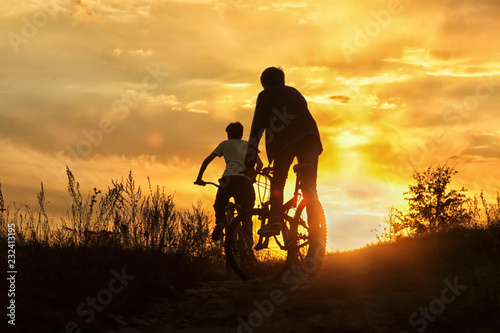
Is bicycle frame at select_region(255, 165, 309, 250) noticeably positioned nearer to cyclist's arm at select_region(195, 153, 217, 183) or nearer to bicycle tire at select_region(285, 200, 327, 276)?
bicycle tire at select_region(285, 200, 327, 276)

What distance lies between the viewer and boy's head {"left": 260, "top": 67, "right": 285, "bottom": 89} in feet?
25.7

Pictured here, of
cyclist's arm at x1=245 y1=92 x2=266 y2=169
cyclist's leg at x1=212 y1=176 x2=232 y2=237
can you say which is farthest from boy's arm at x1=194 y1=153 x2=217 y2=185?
cyclist's arm at x1=245 y1=92 x2=266 y2=169

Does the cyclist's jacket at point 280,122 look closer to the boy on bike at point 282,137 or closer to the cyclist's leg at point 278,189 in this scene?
the boy on bike at point 282,137

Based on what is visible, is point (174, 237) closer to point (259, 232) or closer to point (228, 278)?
point (228, 278)

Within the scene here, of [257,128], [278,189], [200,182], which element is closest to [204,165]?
[200,182]

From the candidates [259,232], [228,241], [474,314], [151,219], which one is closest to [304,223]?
[259,232]

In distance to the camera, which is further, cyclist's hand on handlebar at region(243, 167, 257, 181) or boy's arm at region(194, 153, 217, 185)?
boy's arm at region(194, 153, 217, 185)

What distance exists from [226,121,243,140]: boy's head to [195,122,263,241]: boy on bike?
8.4 inches

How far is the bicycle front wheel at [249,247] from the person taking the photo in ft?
26.2

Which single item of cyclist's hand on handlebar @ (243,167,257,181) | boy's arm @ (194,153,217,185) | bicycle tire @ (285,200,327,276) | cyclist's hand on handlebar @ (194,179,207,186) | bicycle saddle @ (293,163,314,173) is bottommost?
bicycle tire @ (285,200,327,276)

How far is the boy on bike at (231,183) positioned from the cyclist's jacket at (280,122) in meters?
1.99

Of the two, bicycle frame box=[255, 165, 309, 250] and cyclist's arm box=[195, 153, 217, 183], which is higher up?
cyclist's arm box=[195, 153, 217, 183]

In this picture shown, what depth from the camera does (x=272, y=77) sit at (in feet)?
25.7

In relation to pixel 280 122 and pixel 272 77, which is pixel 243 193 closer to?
pixel 280 122
